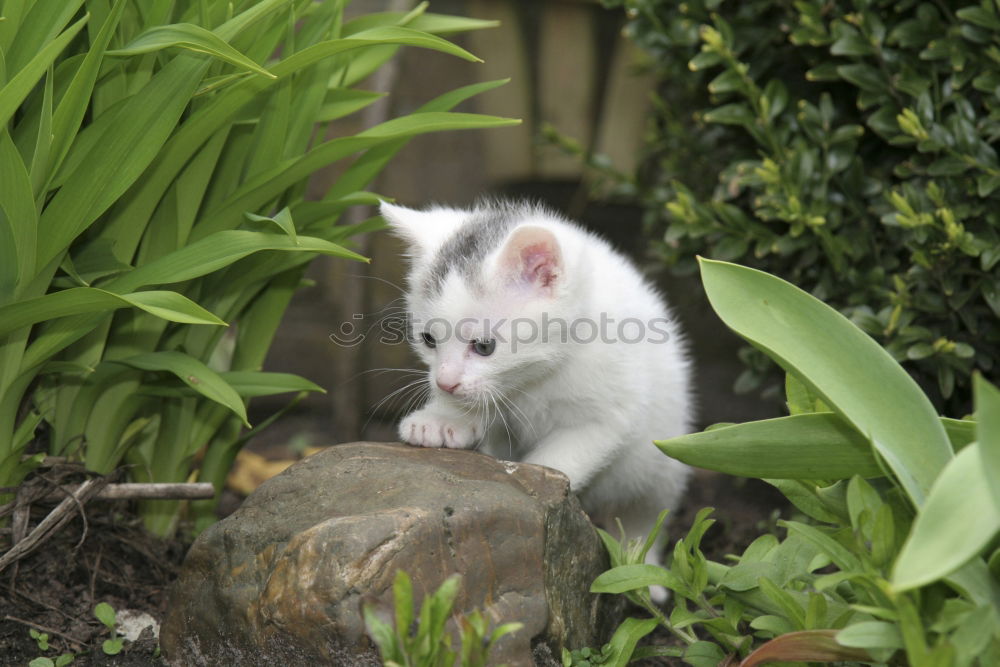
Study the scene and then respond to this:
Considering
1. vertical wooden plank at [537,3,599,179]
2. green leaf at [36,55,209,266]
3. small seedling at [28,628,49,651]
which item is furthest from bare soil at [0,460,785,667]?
vertical wooden plank at [537,3,599,179]

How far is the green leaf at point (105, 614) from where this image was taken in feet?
7.67

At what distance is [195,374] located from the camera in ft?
7.80

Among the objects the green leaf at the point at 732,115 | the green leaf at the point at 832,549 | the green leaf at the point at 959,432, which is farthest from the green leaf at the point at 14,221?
the green leaf at the point at 732,115

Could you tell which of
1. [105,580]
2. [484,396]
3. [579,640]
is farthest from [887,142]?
[105,580]

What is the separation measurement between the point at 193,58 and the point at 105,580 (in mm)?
1374

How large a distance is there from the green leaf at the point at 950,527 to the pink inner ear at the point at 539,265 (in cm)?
125

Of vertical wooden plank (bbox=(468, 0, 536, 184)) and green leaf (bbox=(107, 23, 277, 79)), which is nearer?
green leaf (bbox=(107, 23, 277, 79))

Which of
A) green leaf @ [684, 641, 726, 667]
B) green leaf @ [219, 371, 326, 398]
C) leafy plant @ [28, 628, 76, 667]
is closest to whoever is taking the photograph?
green leaf @ [684, 641, 726, 667]

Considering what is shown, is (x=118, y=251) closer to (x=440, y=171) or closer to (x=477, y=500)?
(x=477, y=500)

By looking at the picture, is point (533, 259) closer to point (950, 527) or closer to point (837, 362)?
point (837, 362)

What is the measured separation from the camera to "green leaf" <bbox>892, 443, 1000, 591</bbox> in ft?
4.51

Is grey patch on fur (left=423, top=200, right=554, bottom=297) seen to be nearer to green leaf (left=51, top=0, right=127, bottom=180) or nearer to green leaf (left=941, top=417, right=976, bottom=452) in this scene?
green leaf (left=51, top=0, right=127, bottom=180)

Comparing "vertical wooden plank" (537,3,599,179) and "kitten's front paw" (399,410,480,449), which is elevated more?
"vertical wooden plank" (537,3,599,179)

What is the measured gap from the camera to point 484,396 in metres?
2.58
